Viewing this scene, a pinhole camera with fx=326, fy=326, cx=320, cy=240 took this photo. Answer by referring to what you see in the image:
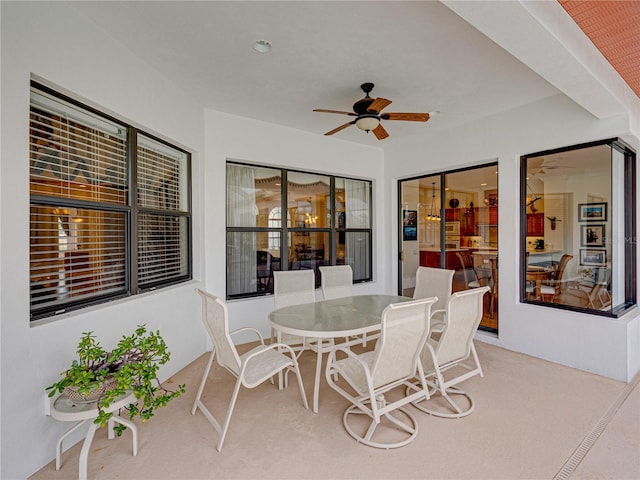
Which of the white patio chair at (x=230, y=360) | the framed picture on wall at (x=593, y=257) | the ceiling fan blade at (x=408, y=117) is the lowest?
the white patio chair at (x=230, y=360)

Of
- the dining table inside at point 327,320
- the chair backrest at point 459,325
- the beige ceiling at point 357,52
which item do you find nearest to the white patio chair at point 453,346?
the chair backrest at point 459,325

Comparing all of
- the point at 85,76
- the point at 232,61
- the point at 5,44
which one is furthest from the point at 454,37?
the point at 5,44

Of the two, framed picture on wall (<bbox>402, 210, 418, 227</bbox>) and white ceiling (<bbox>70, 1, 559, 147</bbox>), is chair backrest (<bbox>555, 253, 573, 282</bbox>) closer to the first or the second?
white ceiling (<bbox>70, 1, 559, 147</bbox>)

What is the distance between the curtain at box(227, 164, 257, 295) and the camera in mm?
4211

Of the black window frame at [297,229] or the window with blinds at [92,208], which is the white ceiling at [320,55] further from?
the black window frame at [297,229]

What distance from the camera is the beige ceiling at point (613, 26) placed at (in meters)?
1.93

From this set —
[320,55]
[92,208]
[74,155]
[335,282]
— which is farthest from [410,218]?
[74,155]

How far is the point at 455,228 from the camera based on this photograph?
15.7 feet

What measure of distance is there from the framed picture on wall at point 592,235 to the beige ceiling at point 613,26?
1.61 m

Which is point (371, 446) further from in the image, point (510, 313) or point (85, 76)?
point (85, 76)

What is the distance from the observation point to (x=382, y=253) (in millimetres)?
5566

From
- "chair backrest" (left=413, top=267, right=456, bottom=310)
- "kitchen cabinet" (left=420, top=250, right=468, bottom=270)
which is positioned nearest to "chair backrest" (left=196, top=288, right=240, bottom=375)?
"chair backrest" (left=413, top=267, right=456, bottom=310)

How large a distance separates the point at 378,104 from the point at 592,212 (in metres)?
2.78

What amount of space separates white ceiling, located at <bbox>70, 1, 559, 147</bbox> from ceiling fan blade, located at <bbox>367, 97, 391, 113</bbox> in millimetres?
325
